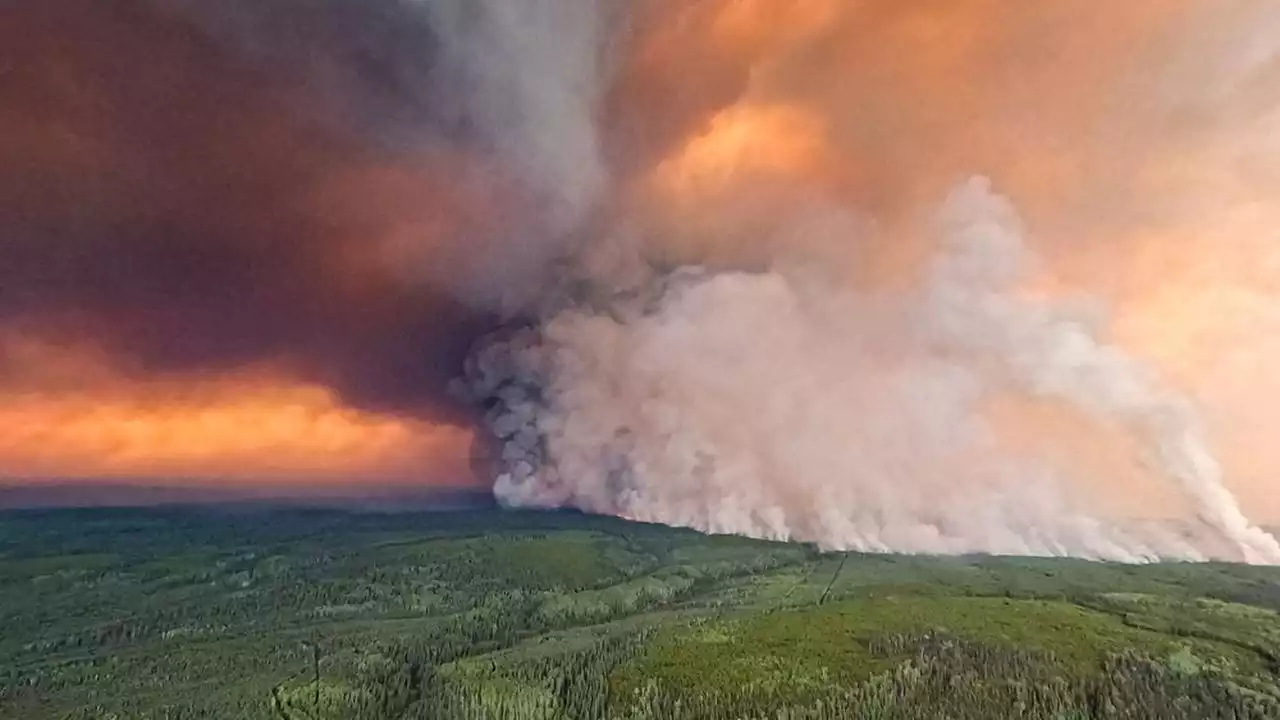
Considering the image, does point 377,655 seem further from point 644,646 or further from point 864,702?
point 864,702

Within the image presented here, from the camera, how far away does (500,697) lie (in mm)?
151875

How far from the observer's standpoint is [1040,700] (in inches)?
5655

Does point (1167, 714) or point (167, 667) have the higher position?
point (1167, 714)

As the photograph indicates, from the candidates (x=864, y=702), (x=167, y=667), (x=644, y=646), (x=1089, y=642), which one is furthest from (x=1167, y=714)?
(x=167, y=667)

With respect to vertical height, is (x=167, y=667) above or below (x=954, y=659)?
below

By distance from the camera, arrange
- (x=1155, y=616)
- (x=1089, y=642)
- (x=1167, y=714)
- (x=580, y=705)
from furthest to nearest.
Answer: (x=1155, y=616), (x=1089, y=642), (x=580, y=705), (x=1167, y=714)

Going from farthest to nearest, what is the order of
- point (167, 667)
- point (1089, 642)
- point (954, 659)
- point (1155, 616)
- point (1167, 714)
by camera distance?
point (1155, 616) → point (167, 667) → point (1089, 642) → point (954, 659) → point (1167, 714)

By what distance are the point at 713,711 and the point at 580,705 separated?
77.7 feet

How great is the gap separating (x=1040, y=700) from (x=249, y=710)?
14032cm

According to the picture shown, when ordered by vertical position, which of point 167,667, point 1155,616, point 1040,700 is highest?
point 1155,616

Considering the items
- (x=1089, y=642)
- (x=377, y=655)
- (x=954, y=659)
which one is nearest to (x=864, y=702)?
(x=954, y=659)

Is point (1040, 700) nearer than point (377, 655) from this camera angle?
Yes

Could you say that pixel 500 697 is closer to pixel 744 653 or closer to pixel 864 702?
pixel 744 653

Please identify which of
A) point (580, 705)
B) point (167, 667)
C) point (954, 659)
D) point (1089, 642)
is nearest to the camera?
point (580, 705)
